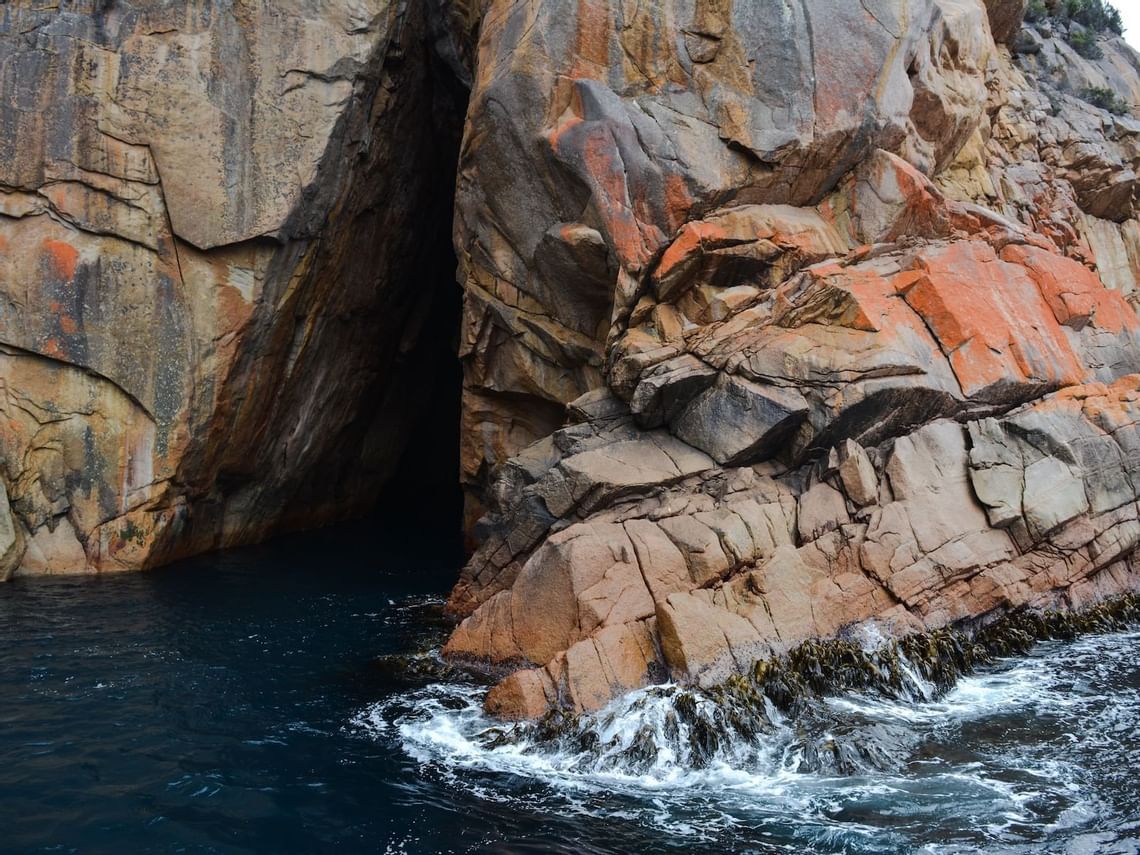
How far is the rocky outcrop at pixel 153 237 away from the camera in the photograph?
21406 millimetres

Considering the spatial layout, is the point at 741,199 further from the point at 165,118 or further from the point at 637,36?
the point at 165,118

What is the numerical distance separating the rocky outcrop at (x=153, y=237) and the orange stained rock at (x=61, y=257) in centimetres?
4

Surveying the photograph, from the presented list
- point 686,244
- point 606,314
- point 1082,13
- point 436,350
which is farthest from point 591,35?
point 1082,13

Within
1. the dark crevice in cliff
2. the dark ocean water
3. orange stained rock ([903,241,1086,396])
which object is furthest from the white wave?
the dark crevice in cliff

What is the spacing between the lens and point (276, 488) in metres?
26.8

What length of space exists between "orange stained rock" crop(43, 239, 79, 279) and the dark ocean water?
26.5ft

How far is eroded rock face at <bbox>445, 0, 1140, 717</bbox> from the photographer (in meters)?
15.9

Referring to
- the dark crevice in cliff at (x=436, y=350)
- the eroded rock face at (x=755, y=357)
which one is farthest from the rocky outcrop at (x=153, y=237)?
the dark crevice in cliff at (x=436, y=350)

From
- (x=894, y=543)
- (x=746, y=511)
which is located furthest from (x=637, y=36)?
(x=894, y=543)

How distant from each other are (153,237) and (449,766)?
15.2 metres

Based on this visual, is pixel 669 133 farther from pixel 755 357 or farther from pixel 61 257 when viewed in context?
pixel 61 257

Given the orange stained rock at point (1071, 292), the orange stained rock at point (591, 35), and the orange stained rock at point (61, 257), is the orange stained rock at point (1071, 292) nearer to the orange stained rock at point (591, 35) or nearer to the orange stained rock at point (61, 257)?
the orange stained rock at point (591, 35)

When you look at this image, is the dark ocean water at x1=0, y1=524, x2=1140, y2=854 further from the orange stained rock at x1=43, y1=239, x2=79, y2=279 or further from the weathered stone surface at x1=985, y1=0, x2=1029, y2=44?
the weathered stone surface at x1=985, y1=0, x2=1029, y2=44

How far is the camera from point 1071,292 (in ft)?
66.4
